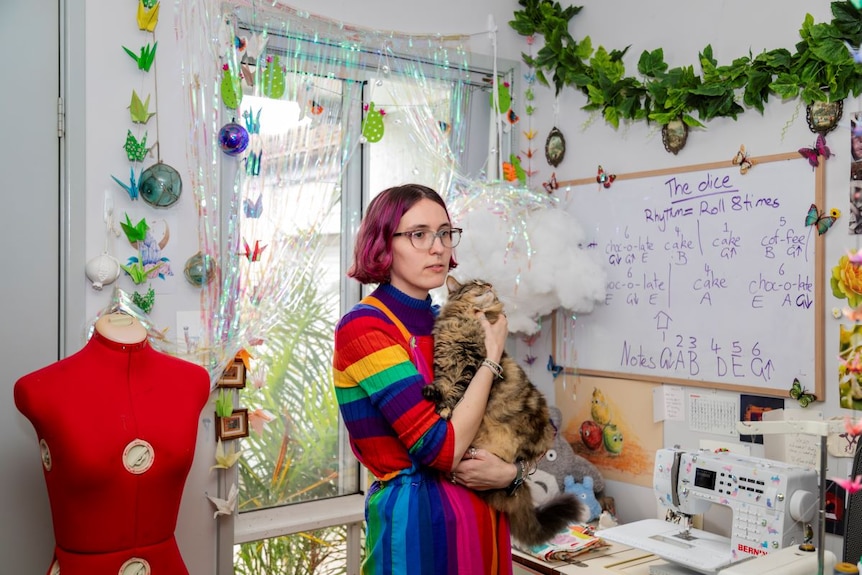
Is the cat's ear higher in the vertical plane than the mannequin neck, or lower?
higher

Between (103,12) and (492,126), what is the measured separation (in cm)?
153

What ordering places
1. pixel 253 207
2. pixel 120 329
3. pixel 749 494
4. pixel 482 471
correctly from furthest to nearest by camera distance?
1. pixel 253 207
2. pixel 749 494
3. pixel 120 329
4. pixel 482 471

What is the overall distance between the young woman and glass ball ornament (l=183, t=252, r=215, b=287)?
2.86ft

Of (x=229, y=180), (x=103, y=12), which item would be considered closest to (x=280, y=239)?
(x=229, y=180)

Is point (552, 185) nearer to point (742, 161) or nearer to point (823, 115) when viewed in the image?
point (742, 161)

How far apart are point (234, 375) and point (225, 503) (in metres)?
0.41

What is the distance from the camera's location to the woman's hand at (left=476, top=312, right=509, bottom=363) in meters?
1.65

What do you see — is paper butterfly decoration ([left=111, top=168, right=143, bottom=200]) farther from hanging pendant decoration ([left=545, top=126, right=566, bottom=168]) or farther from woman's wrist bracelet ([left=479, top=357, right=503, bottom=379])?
hanging pendant decoration ([left=545, top=126, right=566, bottom=168])

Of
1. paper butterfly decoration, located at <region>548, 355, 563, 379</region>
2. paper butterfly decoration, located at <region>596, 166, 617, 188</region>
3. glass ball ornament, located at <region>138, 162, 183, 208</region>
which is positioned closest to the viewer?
glass ball ornament, located at <region>138, 162, 183, 208</region>

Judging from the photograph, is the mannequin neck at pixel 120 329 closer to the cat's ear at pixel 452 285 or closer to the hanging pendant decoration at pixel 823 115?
the cat's ear at pixel 452 285

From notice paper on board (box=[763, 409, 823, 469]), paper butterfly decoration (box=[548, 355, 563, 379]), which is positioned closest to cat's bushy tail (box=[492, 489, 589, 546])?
notice paper on board (box=[763, 409, 823, 469])

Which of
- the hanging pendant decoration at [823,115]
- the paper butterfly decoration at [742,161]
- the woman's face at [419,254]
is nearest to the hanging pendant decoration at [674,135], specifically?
the paper butterfly decoration at [742,161]

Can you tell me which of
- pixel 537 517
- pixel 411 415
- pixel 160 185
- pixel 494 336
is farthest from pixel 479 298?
pixel 160 185

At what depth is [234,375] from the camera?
7.99 ft
